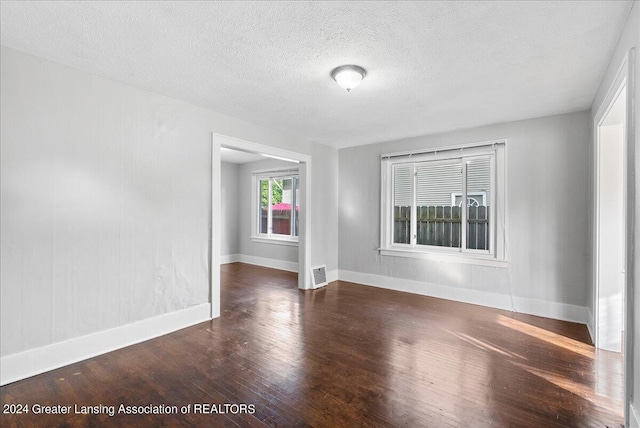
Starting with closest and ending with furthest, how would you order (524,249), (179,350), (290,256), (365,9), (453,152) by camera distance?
(365,9), (179,350), (524,249), (453,152), (290,256)

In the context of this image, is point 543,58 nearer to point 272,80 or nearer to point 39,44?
point 272,80

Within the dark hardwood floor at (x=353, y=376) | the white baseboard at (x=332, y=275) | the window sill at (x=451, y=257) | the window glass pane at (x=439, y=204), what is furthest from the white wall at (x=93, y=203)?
the window glass pane at (x=439, y=204)

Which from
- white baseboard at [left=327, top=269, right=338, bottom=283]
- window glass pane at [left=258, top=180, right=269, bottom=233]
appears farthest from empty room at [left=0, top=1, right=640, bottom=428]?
window glass pane at [left=258, top=180, right=269, bottom=233]

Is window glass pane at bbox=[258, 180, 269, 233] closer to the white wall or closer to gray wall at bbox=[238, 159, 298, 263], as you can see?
gray wall at bbox=[238, 159, 298, 263]

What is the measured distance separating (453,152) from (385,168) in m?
1.15

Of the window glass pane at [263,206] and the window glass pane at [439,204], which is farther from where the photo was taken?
the window glass pane at [263,206]

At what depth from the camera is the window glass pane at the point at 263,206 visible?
744 cm

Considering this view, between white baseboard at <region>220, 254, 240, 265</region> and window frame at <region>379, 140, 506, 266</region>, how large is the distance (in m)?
4.06

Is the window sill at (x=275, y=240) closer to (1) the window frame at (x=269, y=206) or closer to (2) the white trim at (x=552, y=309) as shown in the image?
(1) the window frame at (x=269, y=206)

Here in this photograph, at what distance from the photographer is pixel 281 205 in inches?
283

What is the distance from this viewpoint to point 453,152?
4.57 metres

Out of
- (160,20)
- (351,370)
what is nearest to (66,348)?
(351,370)

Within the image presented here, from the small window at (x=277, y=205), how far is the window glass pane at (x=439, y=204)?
9.37 ft

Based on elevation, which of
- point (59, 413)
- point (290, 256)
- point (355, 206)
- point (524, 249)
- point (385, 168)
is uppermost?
point (385, 168)
